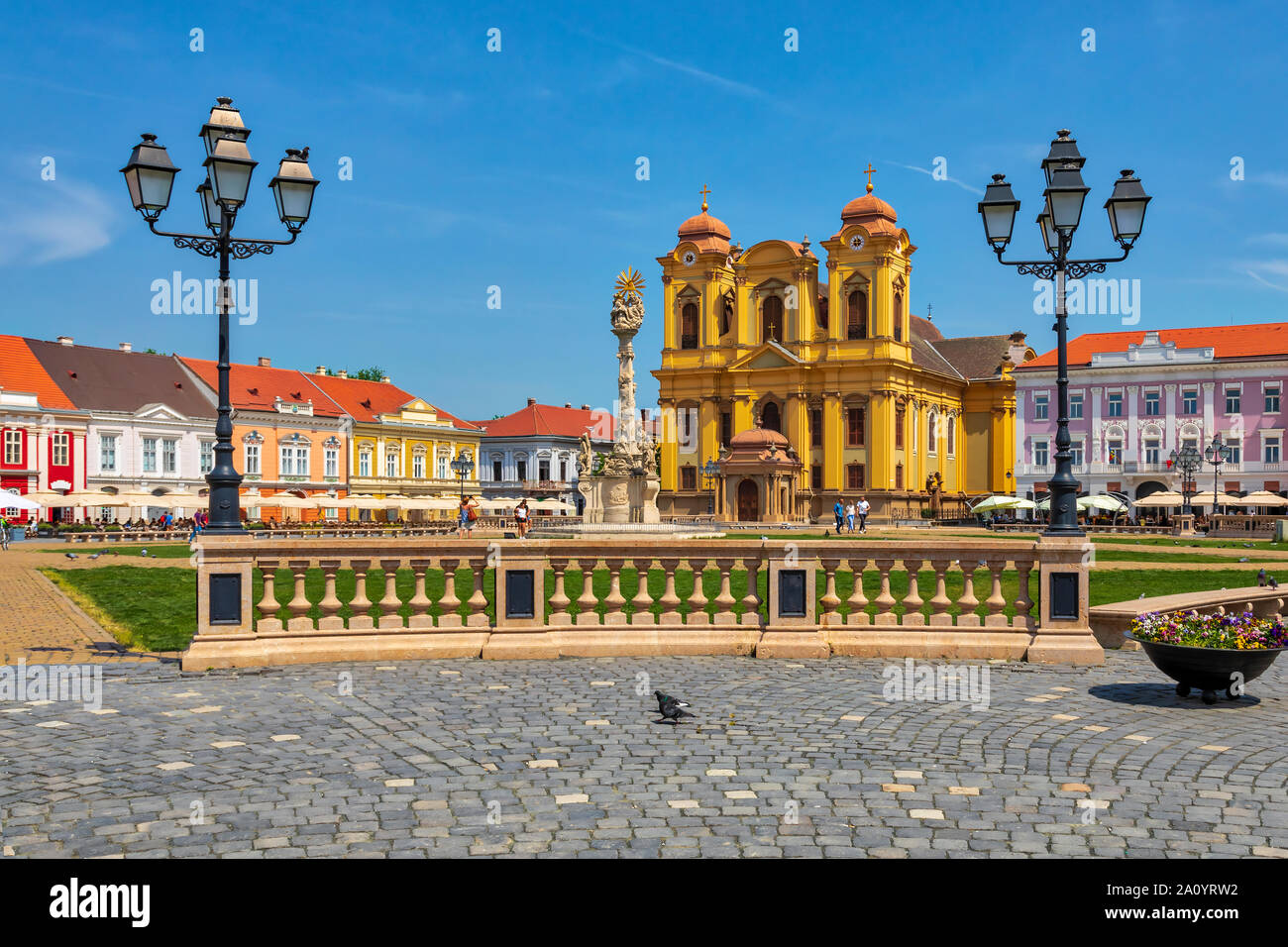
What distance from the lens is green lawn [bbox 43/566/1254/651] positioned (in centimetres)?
1525

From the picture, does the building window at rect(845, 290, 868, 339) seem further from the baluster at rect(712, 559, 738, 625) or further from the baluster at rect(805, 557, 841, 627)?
the baluster at rect(712, 559, 738, 625)

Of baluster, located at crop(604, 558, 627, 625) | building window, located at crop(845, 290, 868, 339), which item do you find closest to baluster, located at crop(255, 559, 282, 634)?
baluster, located at crop(604, 558, 627, 625)

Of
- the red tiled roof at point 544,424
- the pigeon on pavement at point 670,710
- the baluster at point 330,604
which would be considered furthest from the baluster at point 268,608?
the red tiled roof at point 544,424

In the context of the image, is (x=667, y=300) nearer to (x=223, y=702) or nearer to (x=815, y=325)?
(x=815, y=325)

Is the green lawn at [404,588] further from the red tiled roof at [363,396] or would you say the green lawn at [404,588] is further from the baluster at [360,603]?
the red tiled roof at [363,396]

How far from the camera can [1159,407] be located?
71.1 meters

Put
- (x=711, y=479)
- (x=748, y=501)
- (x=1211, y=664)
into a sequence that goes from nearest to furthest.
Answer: (x=1211, y=664) < (x=748, y=501) < (x=711, y=479)

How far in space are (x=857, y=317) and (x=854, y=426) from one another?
7505 millimetres

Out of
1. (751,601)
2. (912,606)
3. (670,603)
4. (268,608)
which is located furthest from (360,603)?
(912,606)

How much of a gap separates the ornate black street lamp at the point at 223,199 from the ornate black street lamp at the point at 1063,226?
8.20 meters

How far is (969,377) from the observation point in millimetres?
83062

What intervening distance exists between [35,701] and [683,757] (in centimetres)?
581

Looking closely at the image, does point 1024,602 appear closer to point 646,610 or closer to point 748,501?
point 646,610

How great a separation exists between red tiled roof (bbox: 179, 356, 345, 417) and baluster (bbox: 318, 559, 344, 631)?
66496 millimetres
